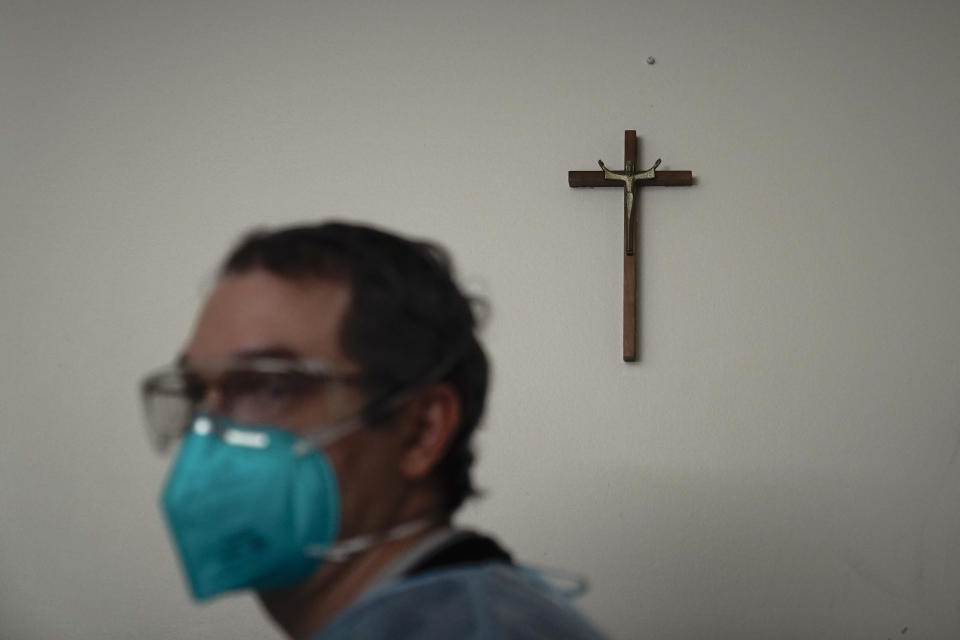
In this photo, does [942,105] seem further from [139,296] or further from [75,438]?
[75,438]

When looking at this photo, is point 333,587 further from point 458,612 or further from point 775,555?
point 775,555

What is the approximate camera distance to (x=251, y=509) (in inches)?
40.5

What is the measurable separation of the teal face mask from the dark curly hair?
0.11 m

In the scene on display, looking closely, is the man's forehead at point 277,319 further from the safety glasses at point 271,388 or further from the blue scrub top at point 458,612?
the blue scrub top at point 458,612

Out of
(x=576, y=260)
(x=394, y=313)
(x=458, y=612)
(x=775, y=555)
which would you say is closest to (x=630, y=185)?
(x=576, y=260)

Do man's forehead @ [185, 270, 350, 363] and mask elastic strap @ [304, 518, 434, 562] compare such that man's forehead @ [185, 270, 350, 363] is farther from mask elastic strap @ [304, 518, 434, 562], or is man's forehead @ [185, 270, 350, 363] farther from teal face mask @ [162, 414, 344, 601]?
mask elastic strap @ [304, 518, 434, 562]

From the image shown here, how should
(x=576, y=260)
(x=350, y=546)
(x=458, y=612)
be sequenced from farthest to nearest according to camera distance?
(x=576, y=260)
(x=350, y=546)
(x=458, y=612)

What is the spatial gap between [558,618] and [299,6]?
218 centimetres

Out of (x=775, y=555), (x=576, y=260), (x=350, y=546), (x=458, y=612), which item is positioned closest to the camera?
(x=458, y=612)

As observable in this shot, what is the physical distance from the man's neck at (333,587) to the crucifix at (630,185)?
142cm

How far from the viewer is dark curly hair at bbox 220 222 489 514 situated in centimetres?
108

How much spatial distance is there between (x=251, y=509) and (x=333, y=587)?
132 millimetres

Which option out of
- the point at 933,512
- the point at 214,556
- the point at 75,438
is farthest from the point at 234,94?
the point at 933,512

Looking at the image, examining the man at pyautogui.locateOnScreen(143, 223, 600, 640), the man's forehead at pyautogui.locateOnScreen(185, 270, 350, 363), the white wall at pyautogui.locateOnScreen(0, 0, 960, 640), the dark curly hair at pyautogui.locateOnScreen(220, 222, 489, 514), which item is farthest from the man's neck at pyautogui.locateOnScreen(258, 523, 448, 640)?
the white wall at pyautogui.locateOnScreen(0, 0, 960, 640)
